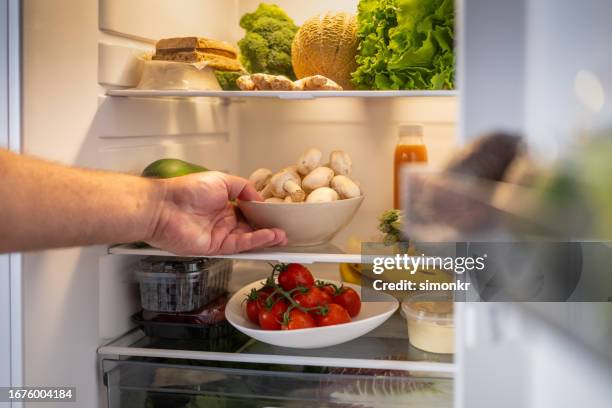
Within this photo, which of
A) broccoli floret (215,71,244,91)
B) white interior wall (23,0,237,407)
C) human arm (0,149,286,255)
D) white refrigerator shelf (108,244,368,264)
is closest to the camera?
human arm (0,149,286,255)

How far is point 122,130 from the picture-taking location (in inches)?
63.4

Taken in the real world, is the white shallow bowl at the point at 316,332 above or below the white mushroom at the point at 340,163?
below

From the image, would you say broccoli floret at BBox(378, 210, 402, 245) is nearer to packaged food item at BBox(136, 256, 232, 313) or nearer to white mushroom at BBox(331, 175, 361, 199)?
white mushroom at BBox(331, 175, 361, 199)

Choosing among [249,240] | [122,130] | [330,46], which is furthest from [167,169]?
[330,46]

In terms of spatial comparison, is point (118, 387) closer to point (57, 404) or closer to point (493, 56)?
point (57, 404)

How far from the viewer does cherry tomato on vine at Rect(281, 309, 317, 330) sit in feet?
4.88

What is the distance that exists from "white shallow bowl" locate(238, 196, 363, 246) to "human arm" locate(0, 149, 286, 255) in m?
0.03

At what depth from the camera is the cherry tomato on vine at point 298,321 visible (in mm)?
1487

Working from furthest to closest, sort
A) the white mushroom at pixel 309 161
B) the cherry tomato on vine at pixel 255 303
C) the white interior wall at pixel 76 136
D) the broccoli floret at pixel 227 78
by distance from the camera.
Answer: the broccoli floret at pixel 227 78 < the white mushroom at pixel 309 161 < the cherry tomato on vine at pixel 255 303 < the white interior wall at pixel 76 136

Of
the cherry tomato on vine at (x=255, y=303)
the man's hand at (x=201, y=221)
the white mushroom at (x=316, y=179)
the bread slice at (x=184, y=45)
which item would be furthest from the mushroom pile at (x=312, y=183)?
the bread slice at (x=184, y=45)

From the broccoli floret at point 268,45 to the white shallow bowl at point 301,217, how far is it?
426 mm

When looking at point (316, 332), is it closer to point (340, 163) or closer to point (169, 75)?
point (340, 163)

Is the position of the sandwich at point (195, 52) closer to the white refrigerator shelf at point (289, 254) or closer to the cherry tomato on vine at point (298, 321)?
the white refrigerator shelf at point (289, 254)

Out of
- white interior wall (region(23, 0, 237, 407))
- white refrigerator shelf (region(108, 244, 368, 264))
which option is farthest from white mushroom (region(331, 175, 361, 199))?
white interior wall (region(23, 0, 237, 407))
